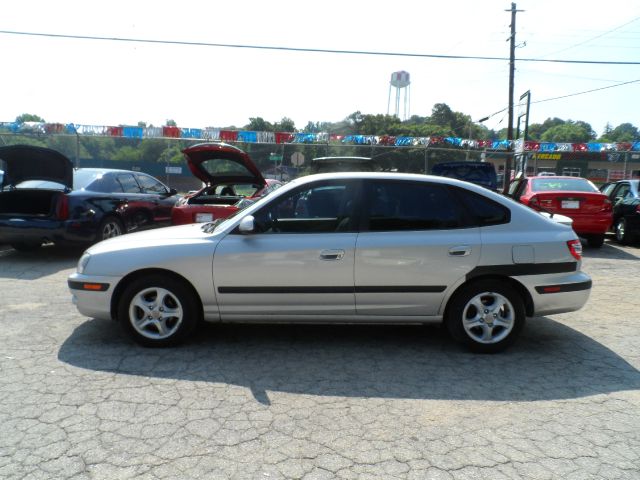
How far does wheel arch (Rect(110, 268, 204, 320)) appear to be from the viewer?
4.02 m

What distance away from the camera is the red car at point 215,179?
738 cm

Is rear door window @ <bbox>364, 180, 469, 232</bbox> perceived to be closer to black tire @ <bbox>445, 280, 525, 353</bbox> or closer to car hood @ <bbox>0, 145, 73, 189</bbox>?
black tire @ <bbox>445, 280, 525, 353</bbox>

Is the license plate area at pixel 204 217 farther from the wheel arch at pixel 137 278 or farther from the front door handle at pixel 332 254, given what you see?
the front door handle at pixel 332 254

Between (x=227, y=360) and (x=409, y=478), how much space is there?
1888mm

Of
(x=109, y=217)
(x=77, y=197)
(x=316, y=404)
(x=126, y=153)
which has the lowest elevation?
(x=316, y=404)

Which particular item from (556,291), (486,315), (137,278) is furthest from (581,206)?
(137,278)

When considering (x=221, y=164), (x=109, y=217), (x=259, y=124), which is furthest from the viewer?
(x=259, y=124)

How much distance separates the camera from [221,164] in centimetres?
836

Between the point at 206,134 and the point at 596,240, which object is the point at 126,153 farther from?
the point at 596,240

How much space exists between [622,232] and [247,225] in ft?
32.5

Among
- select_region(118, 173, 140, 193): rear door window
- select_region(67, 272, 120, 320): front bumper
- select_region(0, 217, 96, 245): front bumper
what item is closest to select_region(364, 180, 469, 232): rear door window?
select_region(67, 272, 120, 320): front bumper

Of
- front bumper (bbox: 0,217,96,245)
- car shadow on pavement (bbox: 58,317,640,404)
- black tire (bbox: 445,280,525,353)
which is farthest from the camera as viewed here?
front bumper (bbox: 0,217,96,245)

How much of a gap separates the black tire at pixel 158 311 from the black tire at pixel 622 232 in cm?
999

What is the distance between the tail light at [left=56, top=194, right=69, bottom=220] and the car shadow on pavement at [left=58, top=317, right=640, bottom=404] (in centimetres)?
356
